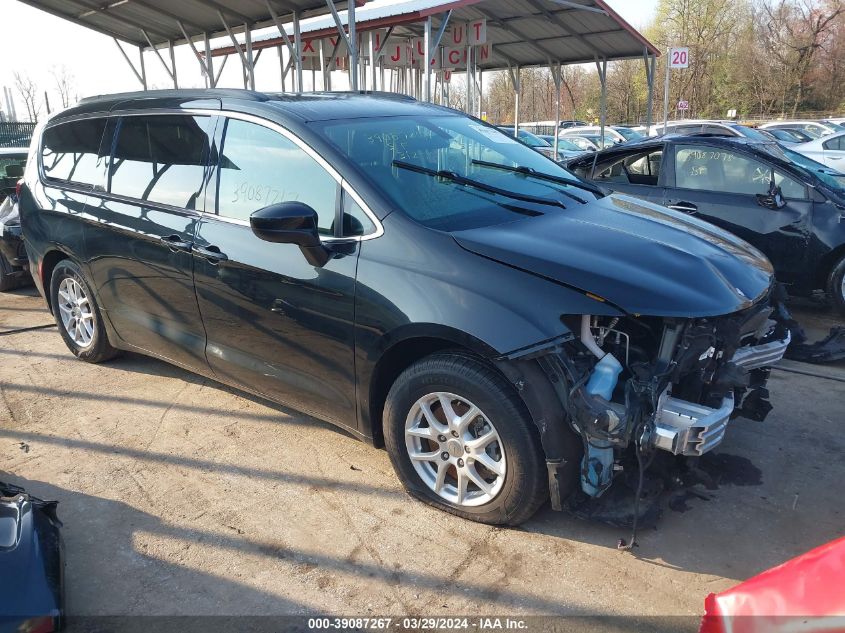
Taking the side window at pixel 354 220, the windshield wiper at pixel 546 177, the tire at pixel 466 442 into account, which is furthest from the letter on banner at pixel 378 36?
the tire at pixel 466 442

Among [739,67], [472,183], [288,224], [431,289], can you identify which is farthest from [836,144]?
[739,67]

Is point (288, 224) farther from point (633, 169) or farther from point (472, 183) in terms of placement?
point (633, 169)

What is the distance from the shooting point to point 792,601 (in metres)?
1.60

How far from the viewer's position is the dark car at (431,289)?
9.14ft

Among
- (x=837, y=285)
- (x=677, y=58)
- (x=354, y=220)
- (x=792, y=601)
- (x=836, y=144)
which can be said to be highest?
(x=677, y=58)

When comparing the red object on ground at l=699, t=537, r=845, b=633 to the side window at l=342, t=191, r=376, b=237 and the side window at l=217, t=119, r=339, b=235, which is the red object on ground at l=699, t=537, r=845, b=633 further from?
the side window at l=217, t=119, r=339, b=235

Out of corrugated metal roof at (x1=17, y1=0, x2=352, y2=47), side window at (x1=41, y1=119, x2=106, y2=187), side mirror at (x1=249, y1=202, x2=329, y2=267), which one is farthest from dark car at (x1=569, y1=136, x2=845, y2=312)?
corrugated metal roof at (x1=17, y1=0, x2=352, y2=47)

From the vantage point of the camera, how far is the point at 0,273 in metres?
7.82

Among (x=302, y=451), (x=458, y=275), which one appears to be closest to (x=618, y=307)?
(x=458, y=275)

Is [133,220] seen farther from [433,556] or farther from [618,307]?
[618,307]

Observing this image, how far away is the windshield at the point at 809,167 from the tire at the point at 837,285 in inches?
31.7

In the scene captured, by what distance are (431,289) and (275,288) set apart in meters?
0.95

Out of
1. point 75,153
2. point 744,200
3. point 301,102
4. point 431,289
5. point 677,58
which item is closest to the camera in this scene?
point 431,289

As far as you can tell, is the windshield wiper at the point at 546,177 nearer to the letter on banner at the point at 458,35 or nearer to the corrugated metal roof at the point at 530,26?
the corrugated metal roof at the point at 530,26
